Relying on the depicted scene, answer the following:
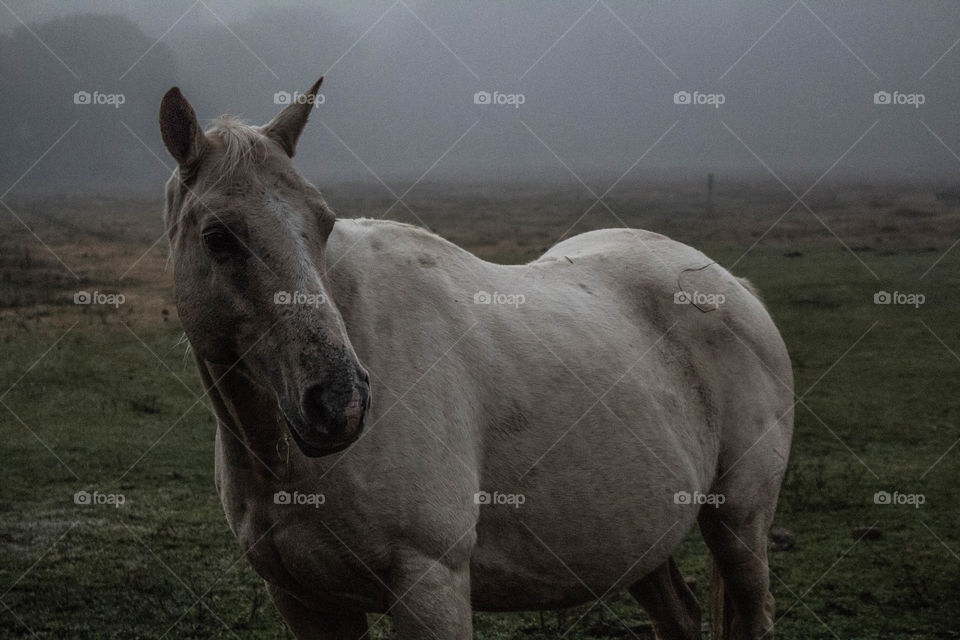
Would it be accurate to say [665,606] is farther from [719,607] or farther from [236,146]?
[236,146]

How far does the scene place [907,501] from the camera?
27.1 ft

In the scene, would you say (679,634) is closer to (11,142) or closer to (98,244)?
(98,244)

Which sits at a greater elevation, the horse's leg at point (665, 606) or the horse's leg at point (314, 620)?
the horse's leg at point (314, 620)

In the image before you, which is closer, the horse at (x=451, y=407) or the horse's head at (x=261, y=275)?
the horse's head at (x=261, y=275)

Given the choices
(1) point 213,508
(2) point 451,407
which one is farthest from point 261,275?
(1) point 213,508

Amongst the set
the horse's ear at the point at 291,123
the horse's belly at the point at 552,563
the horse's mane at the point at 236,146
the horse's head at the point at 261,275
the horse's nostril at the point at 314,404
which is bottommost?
the horse's belly at the point at 552,563

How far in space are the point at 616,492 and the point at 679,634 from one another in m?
1.34

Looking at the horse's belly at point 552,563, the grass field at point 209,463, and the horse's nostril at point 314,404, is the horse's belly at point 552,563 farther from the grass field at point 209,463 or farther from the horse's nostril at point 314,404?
the grass field at point 209,463

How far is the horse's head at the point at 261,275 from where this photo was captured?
Answer: 2.50m

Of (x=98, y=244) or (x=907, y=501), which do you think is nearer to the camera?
(x=907, y=501)

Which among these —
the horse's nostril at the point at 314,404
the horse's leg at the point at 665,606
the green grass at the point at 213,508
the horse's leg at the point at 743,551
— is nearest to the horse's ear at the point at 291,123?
the horse's nostril at the point at 314,404

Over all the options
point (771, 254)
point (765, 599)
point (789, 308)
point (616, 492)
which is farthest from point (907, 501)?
point (771, 254)

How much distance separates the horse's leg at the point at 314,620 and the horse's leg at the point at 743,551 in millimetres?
1834

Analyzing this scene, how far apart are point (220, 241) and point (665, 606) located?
3061 millimetres
